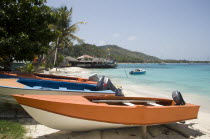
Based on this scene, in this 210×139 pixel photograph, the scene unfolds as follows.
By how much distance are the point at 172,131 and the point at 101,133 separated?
6.11 ft

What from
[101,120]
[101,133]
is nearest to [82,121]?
[101,120]

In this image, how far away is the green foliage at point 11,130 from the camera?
10.8 ft

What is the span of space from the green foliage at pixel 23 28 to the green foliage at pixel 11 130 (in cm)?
342

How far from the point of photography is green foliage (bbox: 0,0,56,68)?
6.35 m

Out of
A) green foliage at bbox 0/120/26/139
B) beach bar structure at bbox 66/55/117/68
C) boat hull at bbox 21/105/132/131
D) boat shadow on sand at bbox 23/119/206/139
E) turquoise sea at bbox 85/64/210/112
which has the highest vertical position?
beach bar structure at bbox 66/55/117/68

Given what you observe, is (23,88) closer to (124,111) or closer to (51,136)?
(51,136)

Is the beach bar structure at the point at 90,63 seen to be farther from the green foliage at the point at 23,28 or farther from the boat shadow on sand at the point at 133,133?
the boat shadow on sand at the point at 133,133

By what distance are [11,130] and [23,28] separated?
5141mm

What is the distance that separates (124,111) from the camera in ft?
10.7

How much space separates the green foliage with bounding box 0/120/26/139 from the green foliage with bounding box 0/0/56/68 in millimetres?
3420

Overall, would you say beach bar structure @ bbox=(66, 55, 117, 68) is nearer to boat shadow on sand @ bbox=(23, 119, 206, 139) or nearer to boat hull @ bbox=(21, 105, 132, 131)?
boat shadow on sand @ bbox=(23, 119, 206, 139)

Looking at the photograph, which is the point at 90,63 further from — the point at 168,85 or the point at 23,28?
the point at 23,28

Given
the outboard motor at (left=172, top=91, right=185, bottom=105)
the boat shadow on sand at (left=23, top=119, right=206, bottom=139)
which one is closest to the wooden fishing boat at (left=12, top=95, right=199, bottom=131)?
the boat shadow on sand at (left=23, top=119, right=206, bottom=139)

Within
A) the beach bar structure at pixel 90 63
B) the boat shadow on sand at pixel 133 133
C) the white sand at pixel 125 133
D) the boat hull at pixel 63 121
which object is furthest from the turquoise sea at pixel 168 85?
the beach bar structure at pixel 90 63
